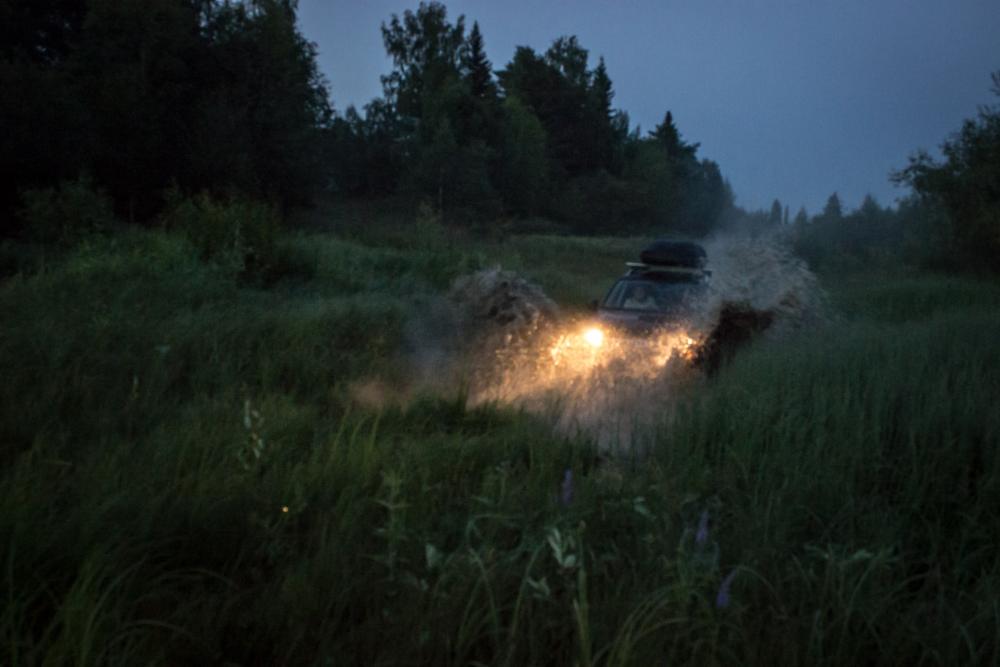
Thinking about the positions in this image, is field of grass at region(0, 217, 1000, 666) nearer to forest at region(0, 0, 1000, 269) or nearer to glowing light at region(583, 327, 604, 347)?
glowing light at region(583, 327, 604, 347)

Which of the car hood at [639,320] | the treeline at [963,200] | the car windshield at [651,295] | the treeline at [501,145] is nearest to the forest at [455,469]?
the car hood at [639,320]

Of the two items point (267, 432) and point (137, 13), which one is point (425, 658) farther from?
point (137, 13)

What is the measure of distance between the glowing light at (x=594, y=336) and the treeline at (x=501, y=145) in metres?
36.8

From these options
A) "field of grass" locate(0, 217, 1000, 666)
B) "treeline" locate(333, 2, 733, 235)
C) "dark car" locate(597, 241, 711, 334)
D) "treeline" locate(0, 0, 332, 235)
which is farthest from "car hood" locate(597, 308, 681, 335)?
"treeline" locate(333, 2, 733, 235)

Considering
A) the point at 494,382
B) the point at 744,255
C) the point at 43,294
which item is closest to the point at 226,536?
the point at 494,382

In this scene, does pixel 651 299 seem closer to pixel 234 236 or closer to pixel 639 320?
pixel 639 320

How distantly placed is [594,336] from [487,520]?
22.1ft

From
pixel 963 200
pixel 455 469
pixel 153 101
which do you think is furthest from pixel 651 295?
pixel 153 101

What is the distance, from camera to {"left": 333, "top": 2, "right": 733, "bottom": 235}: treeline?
48.7 metres

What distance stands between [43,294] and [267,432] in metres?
5.92

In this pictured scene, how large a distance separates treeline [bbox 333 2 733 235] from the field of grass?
41.2 meters

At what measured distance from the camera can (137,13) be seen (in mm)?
33094

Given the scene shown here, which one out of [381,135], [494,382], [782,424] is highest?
[381,135]

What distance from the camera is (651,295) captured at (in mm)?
11055
